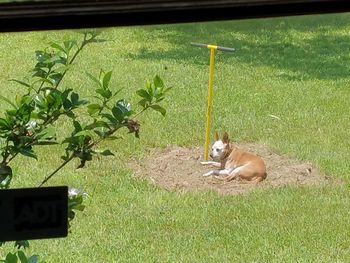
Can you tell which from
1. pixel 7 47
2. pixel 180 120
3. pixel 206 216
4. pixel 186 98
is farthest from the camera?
pixel 7 47

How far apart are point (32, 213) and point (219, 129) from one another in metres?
3.23

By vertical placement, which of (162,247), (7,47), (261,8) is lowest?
(162,247)

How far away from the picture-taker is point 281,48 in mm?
5035

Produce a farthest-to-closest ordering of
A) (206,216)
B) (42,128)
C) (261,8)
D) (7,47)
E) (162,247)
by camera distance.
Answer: (7,47), (206,216), (162,247), (42,128), (261,8)

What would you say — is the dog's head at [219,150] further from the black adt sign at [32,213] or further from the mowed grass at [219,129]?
the black adt sign at [32,213]

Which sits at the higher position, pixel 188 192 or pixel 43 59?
pixel 43 59

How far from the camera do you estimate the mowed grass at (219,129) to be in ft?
9.33

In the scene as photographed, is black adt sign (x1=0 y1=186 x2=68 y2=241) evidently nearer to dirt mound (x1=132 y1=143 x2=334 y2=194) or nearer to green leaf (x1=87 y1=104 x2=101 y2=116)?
green leaf (x1=87 y1=104 x2=101 y2=116)

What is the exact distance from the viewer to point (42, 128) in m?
1.17

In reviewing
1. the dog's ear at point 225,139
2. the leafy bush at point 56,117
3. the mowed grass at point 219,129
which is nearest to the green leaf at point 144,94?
the leafy bush at point 56,117

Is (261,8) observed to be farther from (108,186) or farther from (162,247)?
(108,186)

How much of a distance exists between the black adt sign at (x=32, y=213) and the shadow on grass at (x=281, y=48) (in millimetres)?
3837

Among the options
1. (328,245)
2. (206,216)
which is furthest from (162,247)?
(328,245)

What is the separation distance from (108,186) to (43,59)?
2.01m
